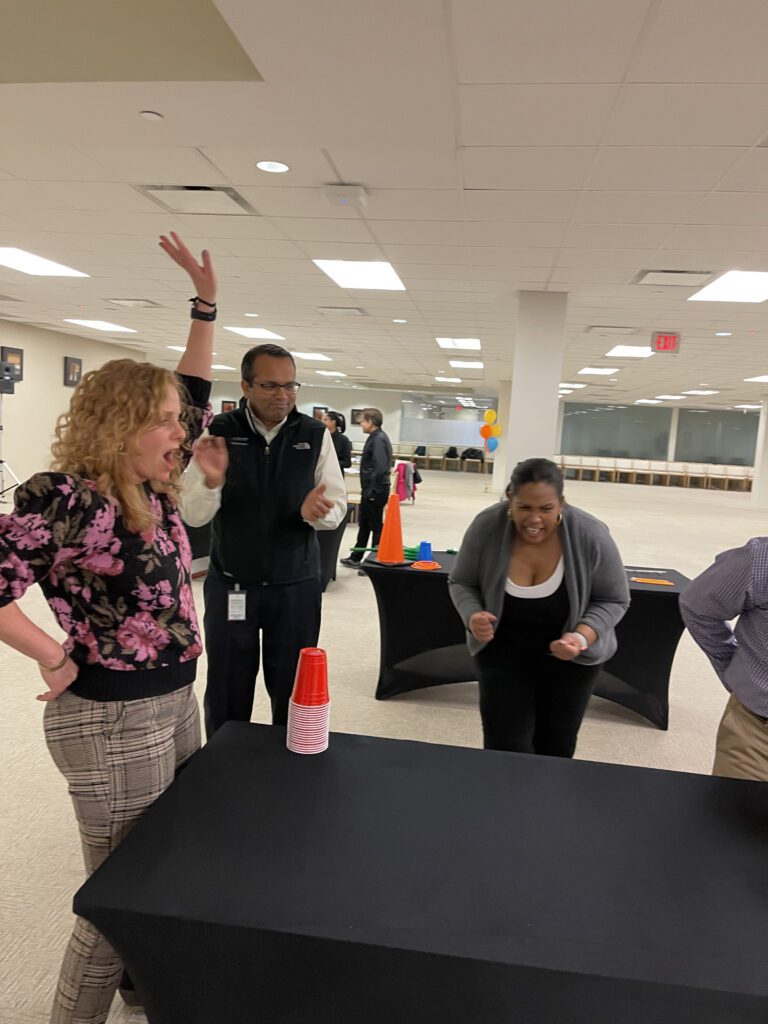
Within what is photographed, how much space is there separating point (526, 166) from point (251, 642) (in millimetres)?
3086

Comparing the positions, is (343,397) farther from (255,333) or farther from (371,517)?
(371,517)

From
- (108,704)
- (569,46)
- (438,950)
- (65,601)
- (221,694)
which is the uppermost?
(569,46)

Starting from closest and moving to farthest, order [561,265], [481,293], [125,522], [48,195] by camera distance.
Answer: [125,522]
[48,195]
[561,265]
[481,293]

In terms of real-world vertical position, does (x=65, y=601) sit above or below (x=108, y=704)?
above

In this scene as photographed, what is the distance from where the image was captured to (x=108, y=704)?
52.8 inches

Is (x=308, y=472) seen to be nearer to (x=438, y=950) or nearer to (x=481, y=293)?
(x=438, y=950)

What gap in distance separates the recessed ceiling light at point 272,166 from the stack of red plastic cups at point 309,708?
138 inches

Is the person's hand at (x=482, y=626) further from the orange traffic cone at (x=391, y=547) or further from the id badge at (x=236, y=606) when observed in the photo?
the orange traffic cone at (x=391, y=547)

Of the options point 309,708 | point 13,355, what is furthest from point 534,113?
point 13,355

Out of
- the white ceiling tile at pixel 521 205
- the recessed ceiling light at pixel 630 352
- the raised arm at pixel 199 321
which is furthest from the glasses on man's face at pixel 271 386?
the recessed ceiling light at pixel 630 352

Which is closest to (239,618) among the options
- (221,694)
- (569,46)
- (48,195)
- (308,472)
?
(221,694)

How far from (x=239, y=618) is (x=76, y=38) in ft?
9.26

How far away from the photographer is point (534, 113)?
3.21 meters

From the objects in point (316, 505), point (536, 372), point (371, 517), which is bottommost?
point (371, 517)
